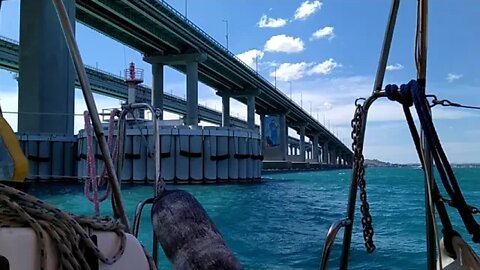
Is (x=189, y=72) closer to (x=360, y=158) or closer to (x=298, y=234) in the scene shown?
(x=298, y=234)

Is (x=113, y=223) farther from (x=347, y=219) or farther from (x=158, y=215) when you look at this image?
(x=347, y=219)

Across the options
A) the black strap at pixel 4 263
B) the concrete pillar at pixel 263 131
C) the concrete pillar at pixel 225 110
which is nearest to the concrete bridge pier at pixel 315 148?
→ the concrete pillar at pixel 263 131

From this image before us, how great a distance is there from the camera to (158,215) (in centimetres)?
257

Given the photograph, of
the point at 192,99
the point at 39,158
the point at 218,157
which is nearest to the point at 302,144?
the point at 192,99

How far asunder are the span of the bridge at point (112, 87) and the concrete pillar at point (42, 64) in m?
1.31

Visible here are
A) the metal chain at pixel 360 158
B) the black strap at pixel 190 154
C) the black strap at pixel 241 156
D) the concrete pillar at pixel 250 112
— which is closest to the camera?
the metal chain at pixel 360 158

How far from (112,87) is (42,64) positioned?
24.0m

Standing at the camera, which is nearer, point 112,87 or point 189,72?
point 189,72

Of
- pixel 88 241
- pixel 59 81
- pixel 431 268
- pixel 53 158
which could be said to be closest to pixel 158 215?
pixel 88 241

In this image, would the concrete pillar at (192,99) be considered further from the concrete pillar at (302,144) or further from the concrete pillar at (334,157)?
the concrete pillar at (334,157)

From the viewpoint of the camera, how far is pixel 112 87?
4938cm

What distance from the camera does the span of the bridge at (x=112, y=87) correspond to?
1484 inches

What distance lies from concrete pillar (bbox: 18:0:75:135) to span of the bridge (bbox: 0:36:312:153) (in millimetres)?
1313

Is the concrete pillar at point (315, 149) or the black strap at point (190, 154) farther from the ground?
the concrete pillar at point (315, 149)
